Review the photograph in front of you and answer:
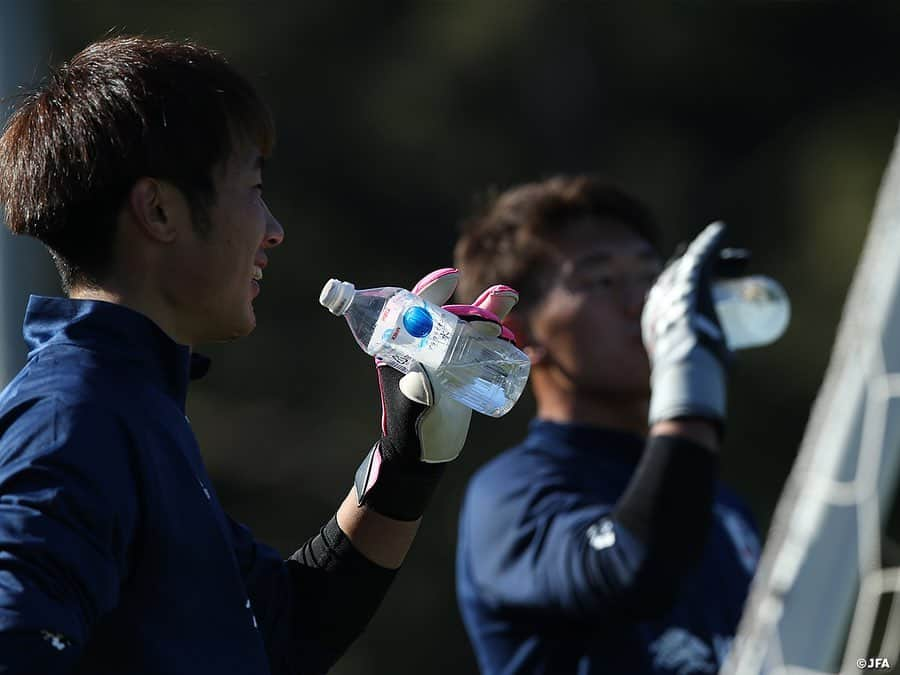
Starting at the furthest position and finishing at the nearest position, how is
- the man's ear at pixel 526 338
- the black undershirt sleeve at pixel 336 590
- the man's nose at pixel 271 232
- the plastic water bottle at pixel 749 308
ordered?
the man's ear at pixel 526 338
the plastic water bottle at pixel 749 308
the black undershirt sleeve at pixel 336 590
the man's nose at pixel 271 232

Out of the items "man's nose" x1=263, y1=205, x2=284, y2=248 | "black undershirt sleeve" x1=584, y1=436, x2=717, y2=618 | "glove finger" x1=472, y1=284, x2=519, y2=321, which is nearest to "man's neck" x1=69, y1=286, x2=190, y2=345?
"man's nose" x1=263, y1=205, x2=284, y2=248

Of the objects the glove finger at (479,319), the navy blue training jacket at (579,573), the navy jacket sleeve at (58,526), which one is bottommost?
the navy blue training jacket at (579,573)

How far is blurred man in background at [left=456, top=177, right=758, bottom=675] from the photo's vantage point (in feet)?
8.32

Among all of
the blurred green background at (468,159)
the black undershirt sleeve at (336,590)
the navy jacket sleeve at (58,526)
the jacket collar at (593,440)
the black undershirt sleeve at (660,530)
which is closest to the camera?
the navy jacket sleeve at (58,526)

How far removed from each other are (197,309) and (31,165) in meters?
0.25

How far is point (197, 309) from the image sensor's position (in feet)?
5.89

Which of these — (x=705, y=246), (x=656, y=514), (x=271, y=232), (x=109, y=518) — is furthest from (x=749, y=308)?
(x=109, y=518)

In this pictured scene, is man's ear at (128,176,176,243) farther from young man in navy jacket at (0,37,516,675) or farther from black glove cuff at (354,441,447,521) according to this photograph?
black glove cuff at (354,441,447,521)

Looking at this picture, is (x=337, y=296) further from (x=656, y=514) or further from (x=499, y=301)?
(x=656, y=514)

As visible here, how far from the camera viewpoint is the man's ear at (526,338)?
3129mm

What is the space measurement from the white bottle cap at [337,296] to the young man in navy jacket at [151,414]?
0.10 meters

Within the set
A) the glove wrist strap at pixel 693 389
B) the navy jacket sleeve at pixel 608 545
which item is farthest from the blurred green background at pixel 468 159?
the glove wrist strap at pixel 693 389

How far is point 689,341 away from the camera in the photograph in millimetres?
2580

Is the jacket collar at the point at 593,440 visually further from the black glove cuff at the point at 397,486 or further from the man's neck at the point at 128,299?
the man's neck at the point at 128,299
